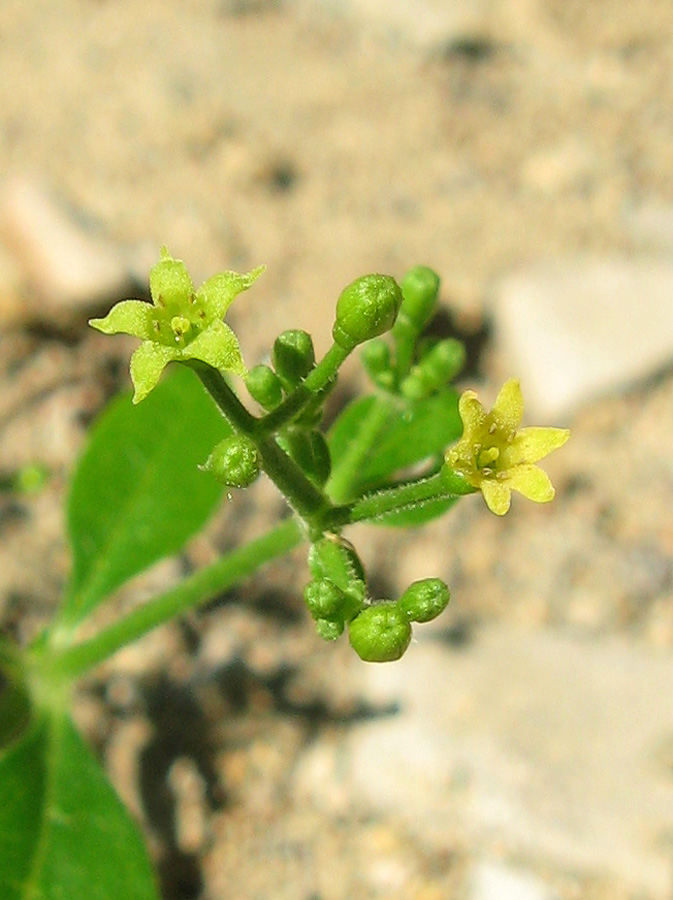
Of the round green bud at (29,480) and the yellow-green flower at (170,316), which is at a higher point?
the yellow-green flower at (170,316)

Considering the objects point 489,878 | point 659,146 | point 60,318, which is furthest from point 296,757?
point 659,146

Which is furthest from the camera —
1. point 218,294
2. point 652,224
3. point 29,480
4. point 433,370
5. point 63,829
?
point 652,224

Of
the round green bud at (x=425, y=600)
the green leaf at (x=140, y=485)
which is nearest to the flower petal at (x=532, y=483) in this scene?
the round green bud at (x=425, y=600)

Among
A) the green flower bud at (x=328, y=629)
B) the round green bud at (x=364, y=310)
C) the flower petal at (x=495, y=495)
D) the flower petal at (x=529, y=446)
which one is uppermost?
the round green bud at (x=364, y=310)

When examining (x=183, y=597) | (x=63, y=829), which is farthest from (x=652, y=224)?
(x=63, y=829)

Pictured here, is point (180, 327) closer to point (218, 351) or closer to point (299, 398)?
point (218, 351)

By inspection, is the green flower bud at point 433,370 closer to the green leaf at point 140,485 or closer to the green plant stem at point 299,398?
the green plant stem at point 299,398

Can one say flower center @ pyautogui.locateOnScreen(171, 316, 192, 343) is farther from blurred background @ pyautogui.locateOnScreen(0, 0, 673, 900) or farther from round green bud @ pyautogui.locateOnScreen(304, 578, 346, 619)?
blurred background @ pyautogui.locateOnScreen(0, 0, 673, 900)

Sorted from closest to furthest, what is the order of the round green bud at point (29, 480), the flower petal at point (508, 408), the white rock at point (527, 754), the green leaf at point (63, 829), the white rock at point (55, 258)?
the flower petal at point (508, 408) < the green leaf at point (63, 829) < the white rock at point (527, 754) < the round green bud at point (29, 480) < the white rock at point (55, 258)
